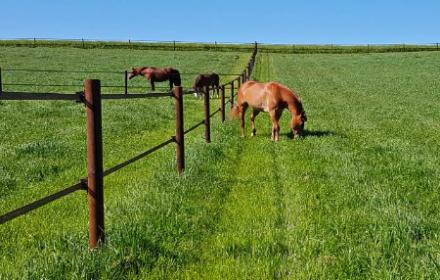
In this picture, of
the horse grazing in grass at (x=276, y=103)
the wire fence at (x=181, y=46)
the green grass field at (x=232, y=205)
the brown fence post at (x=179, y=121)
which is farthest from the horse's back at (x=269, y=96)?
the wire fence at (x=181, y=46)

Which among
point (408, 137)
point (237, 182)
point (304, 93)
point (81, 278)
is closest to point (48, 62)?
point (304, 93)

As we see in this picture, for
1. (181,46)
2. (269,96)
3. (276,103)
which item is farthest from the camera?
(181,46)

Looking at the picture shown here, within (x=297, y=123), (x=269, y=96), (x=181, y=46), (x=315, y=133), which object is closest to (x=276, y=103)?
(x=269, y=96)

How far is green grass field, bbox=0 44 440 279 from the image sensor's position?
4672 millimetres

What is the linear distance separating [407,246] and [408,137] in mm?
9549

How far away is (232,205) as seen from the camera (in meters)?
6.90

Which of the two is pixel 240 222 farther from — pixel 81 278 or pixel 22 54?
pixel 22 54

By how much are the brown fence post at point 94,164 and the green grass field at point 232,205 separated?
181 mm

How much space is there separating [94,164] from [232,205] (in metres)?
2.48

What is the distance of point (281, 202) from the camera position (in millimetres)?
7105

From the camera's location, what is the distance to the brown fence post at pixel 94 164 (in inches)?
190

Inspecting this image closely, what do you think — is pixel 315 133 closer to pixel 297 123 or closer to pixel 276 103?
pixel 297 123

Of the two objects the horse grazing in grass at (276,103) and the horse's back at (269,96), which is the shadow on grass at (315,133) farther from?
the horse's back at (269,96)

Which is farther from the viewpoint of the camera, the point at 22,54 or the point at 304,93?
the point at 22,54
